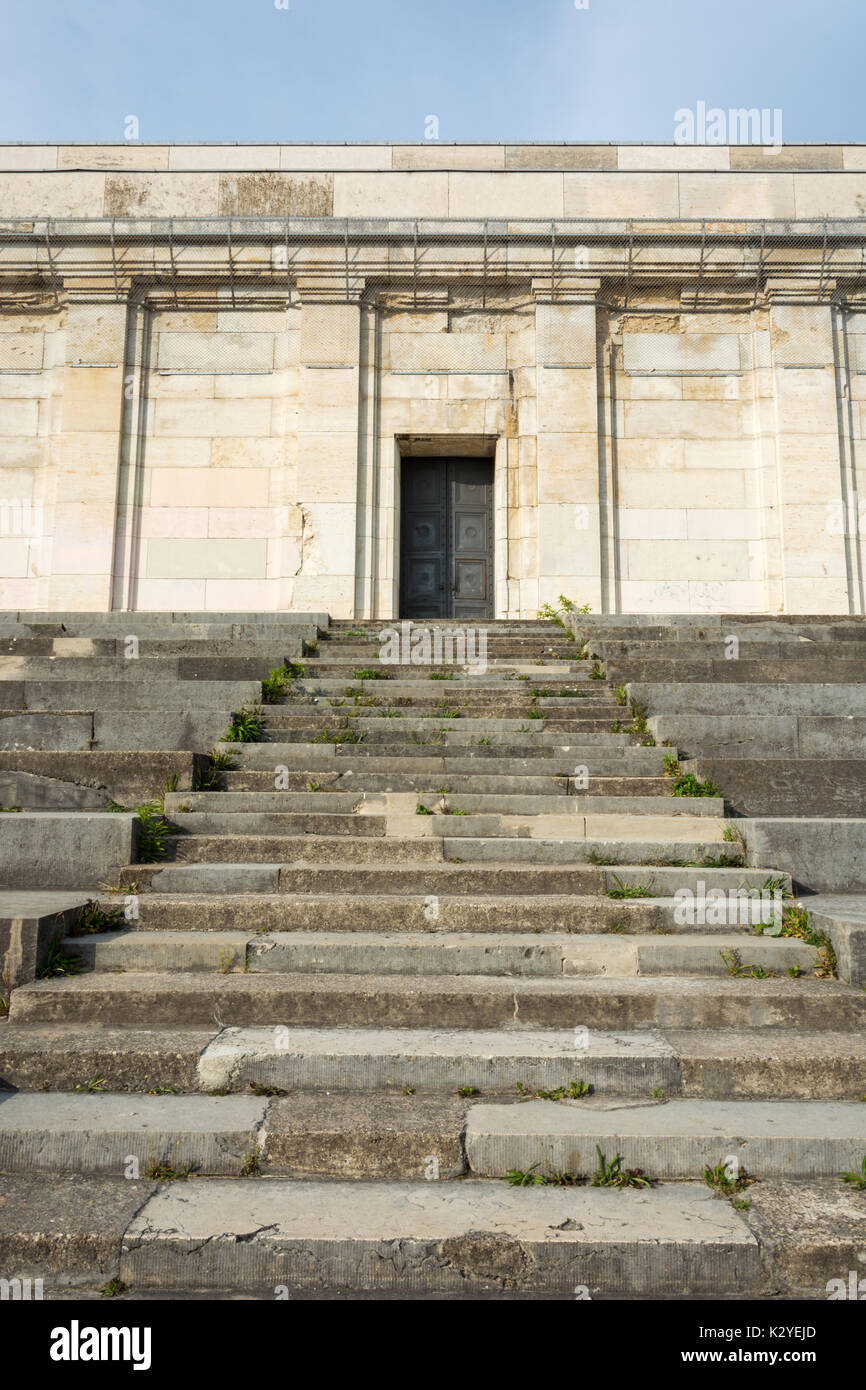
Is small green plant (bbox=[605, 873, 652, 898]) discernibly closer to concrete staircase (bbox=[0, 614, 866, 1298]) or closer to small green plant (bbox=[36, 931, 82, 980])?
concrete staircase (bbox=[0, 614, 866, 1298])

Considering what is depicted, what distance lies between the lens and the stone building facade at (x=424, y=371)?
14.8 metres

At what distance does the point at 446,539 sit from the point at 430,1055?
40.3 ft

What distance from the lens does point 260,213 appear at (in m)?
15.3

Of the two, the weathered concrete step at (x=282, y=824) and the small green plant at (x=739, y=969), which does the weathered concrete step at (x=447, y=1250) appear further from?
the weathered concrete step at (x=282, y=824)

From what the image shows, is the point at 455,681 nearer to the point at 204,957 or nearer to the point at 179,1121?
the point at 204,957

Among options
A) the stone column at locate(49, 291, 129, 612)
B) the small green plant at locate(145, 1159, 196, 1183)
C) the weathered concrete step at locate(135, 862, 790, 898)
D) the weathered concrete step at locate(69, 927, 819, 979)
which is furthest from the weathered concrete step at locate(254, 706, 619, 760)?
the stone column at locate(49, 291, 129, 612)

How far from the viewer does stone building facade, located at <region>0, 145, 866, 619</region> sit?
1480cm

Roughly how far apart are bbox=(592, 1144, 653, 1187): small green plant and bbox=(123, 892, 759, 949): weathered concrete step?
187cm

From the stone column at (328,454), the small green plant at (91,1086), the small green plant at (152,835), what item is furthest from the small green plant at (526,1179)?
the stone column at (328,454)

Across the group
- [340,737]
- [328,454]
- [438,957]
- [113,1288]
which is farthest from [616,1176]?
[328,454]

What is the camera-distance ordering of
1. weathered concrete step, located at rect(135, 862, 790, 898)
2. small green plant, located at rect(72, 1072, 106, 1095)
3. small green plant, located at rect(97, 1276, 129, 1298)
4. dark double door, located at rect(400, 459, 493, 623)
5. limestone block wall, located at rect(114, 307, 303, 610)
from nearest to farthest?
small green plant, located at rect(97, 1276, 129, 1298) → small green plant, located at rect(72, 1072, 106, 1095) → weathered concrete step, located at rect(135, 862, 790, 898) → limestone block wall, located at rect(114, 307, 303, 610) → dark double door, located at rect(400, 459, 493, 623)

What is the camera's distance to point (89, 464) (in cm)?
1483

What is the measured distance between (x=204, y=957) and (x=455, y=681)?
4940 mm

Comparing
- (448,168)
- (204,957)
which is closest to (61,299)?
(448,168)
